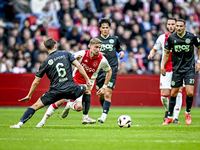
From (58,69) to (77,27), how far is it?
10.1 metres

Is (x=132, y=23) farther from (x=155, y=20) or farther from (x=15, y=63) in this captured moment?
(x=15, y=63)

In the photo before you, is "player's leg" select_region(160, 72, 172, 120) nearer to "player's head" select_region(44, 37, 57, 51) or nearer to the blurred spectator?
"player's head" select_region(44, 37, 57, 51)

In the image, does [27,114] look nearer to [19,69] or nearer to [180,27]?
[180,27]

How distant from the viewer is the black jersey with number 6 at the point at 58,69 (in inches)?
300

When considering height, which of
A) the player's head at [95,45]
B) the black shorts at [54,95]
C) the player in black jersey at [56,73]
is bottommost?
the black shorts at [54,95]

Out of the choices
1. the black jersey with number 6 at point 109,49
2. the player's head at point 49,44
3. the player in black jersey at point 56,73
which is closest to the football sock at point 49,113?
the player in black jersey at point 56,73

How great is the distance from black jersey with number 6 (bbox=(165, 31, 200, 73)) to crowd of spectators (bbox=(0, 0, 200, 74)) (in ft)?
25.1

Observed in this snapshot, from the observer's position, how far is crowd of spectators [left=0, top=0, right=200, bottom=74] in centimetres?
1609

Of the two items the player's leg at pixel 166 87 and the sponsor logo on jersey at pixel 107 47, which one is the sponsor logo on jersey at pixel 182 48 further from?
the sponsor logo on jersey at pixel 107 47

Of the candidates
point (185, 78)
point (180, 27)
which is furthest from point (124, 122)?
point (180, 27)

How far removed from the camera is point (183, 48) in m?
9.34

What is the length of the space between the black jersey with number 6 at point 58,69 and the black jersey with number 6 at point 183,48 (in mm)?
2907

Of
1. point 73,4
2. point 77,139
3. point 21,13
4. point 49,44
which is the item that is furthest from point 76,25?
point 77,139

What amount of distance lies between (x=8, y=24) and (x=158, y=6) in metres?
7.99
